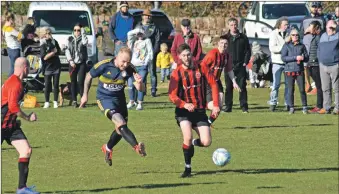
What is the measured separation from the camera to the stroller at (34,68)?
2644cm

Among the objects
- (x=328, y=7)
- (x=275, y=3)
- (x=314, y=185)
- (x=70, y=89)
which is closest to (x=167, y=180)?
(x=314, y=185)

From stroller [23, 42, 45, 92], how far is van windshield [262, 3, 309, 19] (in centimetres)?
1156

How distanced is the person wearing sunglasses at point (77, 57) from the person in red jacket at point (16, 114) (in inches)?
441

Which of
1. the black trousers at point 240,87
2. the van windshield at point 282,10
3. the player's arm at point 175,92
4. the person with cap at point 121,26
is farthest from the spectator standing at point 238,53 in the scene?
the van windshield at point 282,10

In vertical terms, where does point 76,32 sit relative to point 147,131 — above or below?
above

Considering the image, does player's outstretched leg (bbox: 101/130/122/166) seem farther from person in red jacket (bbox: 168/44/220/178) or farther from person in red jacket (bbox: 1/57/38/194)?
person in red jacket (bbox: 1/57/38/194)

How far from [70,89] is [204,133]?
10.6 meters

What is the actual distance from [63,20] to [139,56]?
30.7 feet

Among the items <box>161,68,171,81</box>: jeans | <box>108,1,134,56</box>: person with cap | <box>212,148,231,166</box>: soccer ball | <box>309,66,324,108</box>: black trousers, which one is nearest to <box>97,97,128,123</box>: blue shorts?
<box>212,148,231,166</box>: soccer ball

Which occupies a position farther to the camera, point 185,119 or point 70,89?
point 70,89

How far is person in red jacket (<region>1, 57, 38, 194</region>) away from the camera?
A: 41.7 feet

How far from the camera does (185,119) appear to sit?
1475 cm

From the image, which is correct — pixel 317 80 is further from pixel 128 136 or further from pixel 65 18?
pixel 65 18

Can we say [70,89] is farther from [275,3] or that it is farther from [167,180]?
[275,3]
